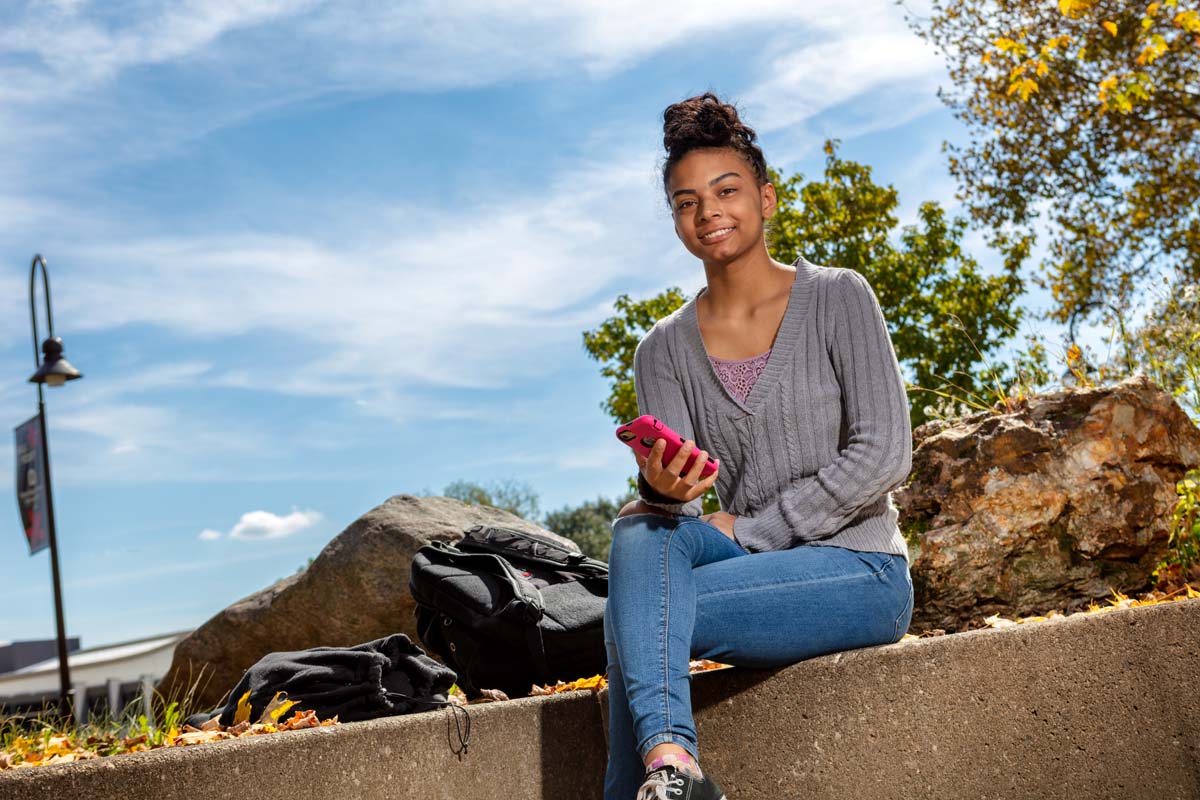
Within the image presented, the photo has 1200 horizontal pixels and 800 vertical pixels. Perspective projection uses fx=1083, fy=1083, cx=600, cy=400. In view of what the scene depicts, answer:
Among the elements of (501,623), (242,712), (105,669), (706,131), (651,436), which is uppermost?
(706,131)

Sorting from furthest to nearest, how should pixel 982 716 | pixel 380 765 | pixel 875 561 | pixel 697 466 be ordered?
pixel 982 716 → pixel 380 765 → pixel 875 561 → pixel 697 466

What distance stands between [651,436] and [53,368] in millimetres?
13369

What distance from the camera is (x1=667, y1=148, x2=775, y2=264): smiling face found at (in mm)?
3068

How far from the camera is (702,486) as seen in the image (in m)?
2.66

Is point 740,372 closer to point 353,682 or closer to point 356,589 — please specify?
point 353,682

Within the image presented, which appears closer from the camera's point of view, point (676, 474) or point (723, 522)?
point (676, 474)

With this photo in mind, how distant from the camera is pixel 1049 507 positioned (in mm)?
4406

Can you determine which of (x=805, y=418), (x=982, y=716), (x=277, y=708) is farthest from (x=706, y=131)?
(x=277, y=708)

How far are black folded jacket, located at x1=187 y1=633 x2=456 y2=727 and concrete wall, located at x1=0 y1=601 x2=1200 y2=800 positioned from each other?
0.21 meters

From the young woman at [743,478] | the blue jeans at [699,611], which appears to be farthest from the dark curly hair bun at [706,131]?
the blue jeans at [699,611]

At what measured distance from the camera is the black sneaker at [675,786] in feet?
7.49

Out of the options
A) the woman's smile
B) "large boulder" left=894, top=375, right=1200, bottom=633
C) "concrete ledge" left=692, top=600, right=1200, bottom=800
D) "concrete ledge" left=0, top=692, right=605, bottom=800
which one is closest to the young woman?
the woman's smile

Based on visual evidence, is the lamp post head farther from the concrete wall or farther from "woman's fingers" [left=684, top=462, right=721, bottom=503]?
"woman's fingers" [left=684, top=462, right=721, bottom=503]

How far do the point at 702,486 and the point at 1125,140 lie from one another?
607 inches
